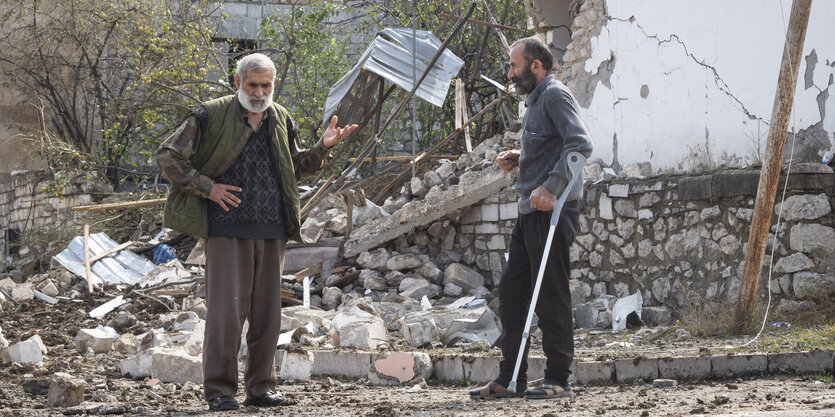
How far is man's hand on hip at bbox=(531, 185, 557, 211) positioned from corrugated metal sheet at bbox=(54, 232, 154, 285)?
31.3ft

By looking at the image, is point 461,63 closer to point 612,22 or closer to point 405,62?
point 405,62

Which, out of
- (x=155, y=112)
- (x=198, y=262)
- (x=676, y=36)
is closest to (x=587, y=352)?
(x=676, y=36)

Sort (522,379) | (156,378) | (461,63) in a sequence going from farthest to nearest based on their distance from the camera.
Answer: (461,63) < (156,378) < (522,379)

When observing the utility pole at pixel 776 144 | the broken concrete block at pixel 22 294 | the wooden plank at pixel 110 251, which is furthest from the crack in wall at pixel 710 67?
the wooden plank at pixel 110 251

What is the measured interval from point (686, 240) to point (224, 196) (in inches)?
211

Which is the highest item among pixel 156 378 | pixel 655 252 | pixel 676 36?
pixel 676 36

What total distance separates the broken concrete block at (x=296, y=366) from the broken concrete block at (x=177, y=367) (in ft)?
1.92

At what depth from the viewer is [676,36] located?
377 inches

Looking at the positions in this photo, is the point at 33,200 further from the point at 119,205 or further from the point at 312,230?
the point at 312,230

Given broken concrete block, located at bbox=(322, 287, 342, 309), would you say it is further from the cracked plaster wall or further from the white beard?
the white beard

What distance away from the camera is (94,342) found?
8.30m

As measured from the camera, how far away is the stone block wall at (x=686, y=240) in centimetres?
801

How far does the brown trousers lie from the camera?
5031mm

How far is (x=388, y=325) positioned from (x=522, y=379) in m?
3.99
